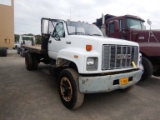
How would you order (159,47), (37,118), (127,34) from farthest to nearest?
1. (127,34)
2. (159,47)
3. (37,118)

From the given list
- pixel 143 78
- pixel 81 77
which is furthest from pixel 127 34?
pixel 81 77

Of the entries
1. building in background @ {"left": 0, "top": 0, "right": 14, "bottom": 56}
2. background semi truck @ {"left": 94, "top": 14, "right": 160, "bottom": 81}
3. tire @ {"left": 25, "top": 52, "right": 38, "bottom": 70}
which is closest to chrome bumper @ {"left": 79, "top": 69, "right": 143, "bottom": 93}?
background semi truck @ {"left": 94, "top": 14, "right": 160, "bottom": 81}

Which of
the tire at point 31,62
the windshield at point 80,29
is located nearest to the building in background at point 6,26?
the tire at point 31,62

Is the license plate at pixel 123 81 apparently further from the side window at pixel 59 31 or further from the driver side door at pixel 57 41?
the side window at pixel 59 31

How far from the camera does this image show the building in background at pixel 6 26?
13320 millimetres

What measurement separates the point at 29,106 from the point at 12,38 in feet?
40.6

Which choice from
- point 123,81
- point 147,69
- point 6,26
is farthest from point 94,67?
point 6,26

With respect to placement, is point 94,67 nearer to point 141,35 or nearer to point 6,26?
point 141,35

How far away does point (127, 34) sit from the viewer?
232 inches

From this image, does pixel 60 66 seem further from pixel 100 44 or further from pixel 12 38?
pixel 12 38

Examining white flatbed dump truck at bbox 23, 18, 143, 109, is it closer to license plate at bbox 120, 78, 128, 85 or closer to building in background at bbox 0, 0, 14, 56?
license plate at bbox 120, 78, 128, 85

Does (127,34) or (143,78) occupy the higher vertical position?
(127,34)

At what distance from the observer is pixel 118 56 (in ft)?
11.2

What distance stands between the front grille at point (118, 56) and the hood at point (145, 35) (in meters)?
2.08
